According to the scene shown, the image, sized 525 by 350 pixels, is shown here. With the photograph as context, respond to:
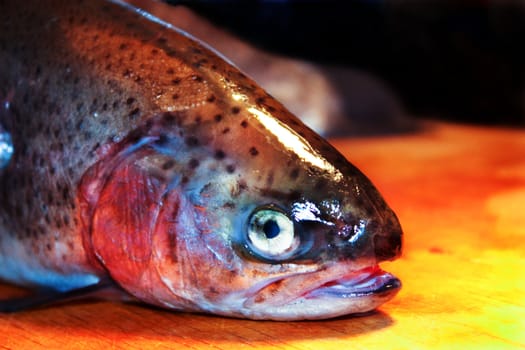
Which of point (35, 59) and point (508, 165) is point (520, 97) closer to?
point (508, 165)

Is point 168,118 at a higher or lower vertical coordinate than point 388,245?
higher

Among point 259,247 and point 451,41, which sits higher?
point 451,41

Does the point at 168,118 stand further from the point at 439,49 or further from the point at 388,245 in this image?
the point at 439,49

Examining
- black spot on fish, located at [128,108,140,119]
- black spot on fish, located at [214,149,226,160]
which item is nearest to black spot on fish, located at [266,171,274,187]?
black spot on fish, located at [214,149,226,160]

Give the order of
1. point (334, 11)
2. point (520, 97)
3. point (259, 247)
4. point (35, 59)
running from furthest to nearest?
point (520, 97)
point (334, 11)
point (35, 59)
point (259, 247)

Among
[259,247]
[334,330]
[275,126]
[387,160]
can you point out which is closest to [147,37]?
[275,126]

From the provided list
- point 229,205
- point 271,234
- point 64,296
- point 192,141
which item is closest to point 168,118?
point 192,141
